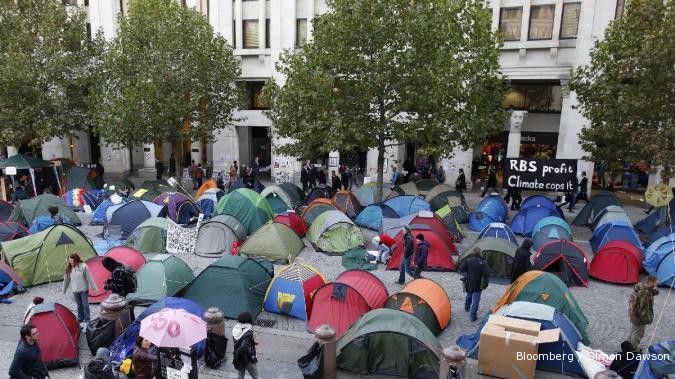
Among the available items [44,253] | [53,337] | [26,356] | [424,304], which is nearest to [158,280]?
[53,337]

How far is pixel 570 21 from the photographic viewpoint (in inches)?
936

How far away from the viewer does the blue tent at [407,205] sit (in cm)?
1775

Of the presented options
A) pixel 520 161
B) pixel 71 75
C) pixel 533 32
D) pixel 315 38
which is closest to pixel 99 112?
pixel 71 75

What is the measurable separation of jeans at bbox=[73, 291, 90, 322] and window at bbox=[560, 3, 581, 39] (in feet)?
76.4

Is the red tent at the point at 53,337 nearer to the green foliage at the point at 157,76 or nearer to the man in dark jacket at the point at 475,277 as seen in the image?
the man in dark jacket at the point at 475,277

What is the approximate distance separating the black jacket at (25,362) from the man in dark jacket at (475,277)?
8015mm

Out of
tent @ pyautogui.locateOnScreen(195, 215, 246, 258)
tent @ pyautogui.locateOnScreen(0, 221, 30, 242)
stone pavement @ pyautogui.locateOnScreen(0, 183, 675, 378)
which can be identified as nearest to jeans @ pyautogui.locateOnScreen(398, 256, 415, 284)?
stone pavement @ pyautogui.locateOnScreen(0, 183, 675, 378)

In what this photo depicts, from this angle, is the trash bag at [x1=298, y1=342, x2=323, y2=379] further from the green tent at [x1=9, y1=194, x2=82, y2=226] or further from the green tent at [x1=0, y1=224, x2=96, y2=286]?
the green tent at [x1=9, y1=194, x2=82, y2=226]

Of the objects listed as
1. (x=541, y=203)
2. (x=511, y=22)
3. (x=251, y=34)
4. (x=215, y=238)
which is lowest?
(x=215, y=238)

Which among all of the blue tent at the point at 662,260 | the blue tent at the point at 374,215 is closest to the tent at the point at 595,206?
the blue tent at the point at 662,260

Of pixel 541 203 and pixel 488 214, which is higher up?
pixel 541 203

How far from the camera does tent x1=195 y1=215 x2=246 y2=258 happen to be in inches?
589

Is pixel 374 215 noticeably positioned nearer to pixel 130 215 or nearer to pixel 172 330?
pixel 130 215

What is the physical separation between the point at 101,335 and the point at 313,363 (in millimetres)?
3844
